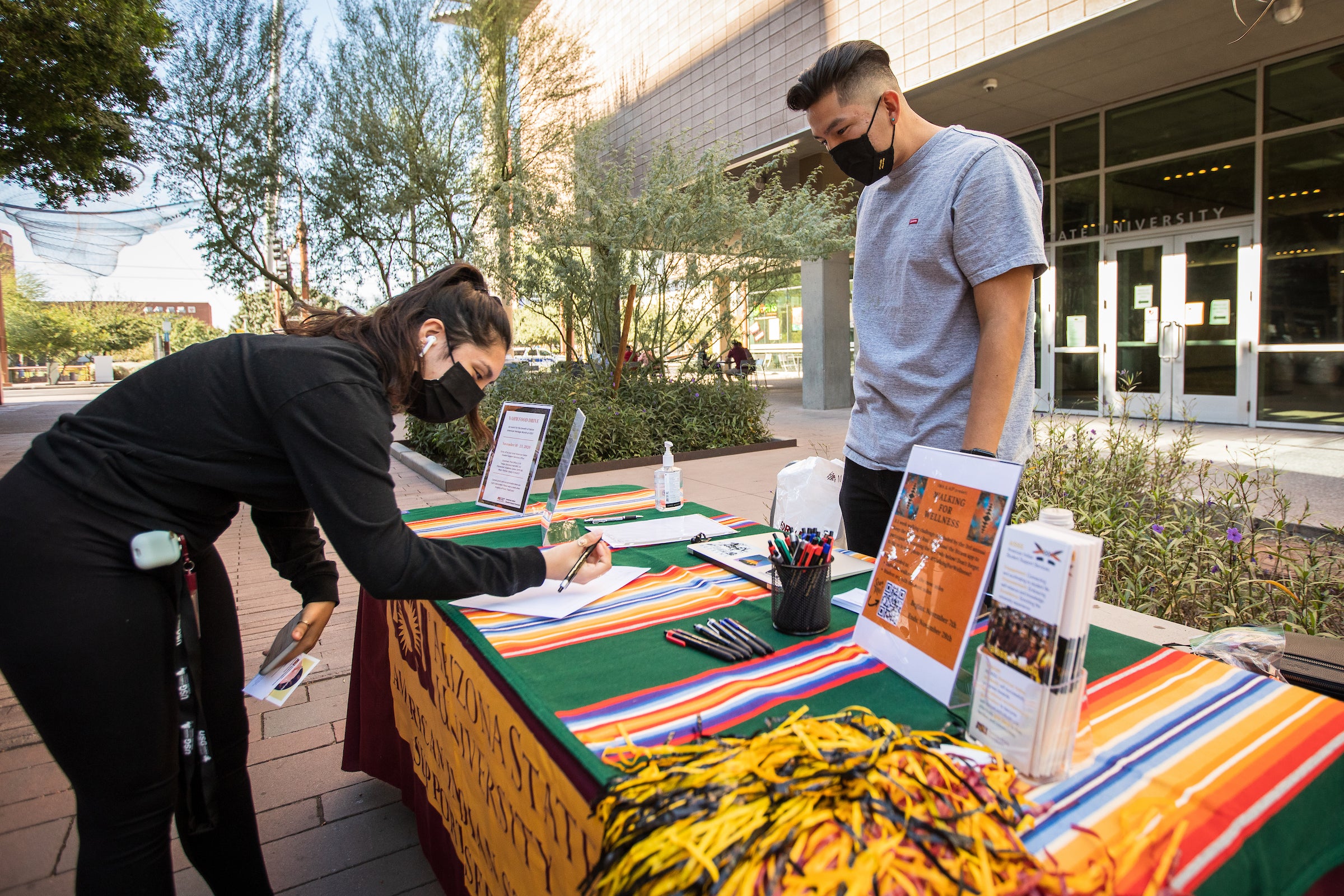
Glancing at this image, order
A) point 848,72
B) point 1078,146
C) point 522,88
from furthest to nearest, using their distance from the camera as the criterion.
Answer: point 522,88, point 1078,146, point 848,72

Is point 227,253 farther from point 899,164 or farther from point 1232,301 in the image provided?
point 1232,301

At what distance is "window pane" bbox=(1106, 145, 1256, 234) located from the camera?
8.25 m

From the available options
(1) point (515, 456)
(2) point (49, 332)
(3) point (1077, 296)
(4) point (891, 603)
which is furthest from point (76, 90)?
(2) point (49, 332)

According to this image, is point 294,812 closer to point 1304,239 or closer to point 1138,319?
point 1304,239

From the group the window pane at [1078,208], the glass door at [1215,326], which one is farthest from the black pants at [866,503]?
the window pane at [1078,208]

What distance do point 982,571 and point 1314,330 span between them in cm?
937

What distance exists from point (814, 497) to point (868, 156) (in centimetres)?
86

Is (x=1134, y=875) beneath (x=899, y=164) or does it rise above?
beneath

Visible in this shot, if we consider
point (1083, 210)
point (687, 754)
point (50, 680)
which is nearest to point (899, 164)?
point (687, 754)

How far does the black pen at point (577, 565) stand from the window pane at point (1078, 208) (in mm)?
10268

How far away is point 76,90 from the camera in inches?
320

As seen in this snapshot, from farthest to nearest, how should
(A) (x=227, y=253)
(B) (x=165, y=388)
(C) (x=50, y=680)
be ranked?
(A) (x=227, y=253) < (B) (x=165, y=388) < (C) (x=50, y=680)

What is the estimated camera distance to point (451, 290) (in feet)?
5.11

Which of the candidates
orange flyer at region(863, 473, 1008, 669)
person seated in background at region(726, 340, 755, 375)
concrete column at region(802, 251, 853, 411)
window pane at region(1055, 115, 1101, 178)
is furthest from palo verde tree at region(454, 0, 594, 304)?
orange flyer at region(863, 473, 1008, 669)
